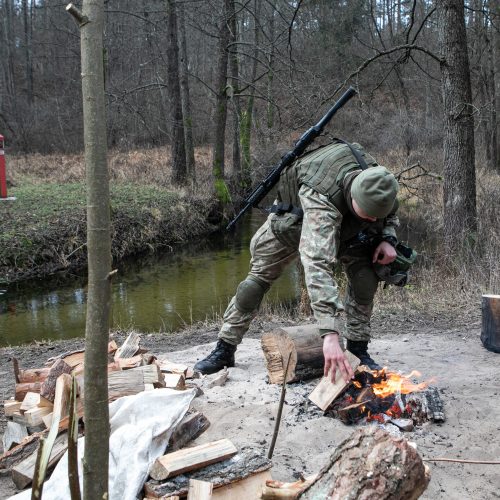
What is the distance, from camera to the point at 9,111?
24.3 m

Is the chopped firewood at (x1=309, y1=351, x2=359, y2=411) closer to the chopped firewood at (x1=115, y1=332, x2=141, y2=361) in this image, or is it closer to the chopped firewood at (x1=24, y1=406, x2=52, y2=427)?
the chopped firewood at (x1=115, y1=332, x2=141, y2=361)

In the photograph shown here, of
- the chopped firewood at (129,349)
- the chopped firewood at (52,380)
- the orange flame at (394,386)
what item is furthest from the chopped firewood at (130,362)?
the orange flame at (394,386)

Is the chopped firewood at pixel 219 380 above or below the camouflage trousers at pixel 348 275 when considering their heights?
below

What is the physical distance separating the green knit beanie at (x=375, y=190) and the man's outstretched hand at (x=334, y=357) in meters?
0.81

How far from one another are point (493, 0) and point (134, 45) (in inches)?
591

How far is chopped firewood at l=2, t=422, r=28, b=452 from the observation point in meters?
3.32

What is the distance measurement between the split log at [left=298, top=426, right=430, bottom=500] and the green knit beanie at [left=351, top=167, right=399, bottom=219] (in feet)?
5.27

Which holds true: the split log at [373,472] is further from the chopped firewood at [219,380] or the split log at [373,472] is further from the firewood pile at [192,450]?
the chopped firewood at [219,380]

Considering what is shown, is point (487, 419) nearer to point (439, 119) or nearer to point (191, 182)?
point (191, 182)

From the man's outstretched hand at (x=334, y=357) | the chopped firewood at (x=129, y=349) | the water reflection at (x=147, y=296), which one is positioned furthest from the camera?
the water reflection at (x=147, y=296)

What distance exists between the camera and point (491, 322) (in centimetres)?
488

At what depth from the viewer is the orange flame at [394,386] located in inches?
140

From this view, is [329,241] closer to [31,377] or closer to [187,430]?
[187,430]

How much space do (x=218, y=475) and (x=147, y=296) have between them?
7449 millimetres
